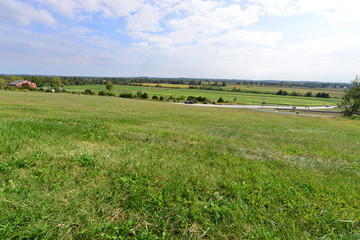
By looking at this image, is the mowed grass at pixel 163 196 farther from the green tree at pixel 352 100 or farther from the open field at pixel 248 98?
the open field at pixel 248 98

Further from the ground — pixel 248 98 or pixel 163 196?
pixel 163 196

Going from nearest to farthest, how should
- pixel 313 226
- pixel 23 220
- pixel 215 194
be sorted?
pixel 23 220 < pixel 313 226 < pixel 215 194

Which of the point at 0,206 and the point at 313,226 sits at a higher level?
the point at 0,206

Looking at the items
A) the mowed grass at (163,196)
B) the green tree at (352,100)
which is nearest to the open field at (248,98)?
the green tree at (352,100)

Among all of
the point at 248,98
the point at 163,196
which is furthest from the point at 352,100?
the point at 248,98

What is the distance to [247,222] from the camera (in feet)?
9.83

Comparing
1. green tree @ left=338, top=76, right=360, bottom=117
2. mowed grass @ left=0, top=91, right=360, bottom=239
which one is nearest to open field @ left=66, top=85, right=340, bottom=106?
green tree @ left=338, top=76, right=360, bottom=117

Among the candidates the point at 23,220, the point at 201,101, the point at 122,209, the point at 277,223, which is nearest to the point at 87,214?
the point at 122,209

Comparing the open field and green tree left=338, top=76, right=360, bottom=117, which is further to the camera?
the open field

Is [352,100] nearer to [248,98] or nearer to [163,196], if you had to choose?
[163,196]

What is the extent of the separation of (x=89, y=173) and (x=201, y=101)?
283 ft

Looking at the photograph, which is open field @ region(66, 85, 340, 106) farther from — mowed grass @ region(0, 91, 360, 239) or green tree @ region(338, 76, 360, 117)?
mowed grass @ region(0, 91, 360, 239)

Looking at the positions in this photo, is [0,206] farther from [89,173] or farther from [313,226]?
[313,226]

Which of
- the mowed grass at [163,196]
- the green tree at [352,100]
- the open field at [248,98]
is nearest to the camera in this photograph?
the mowed grass at [163,196]
